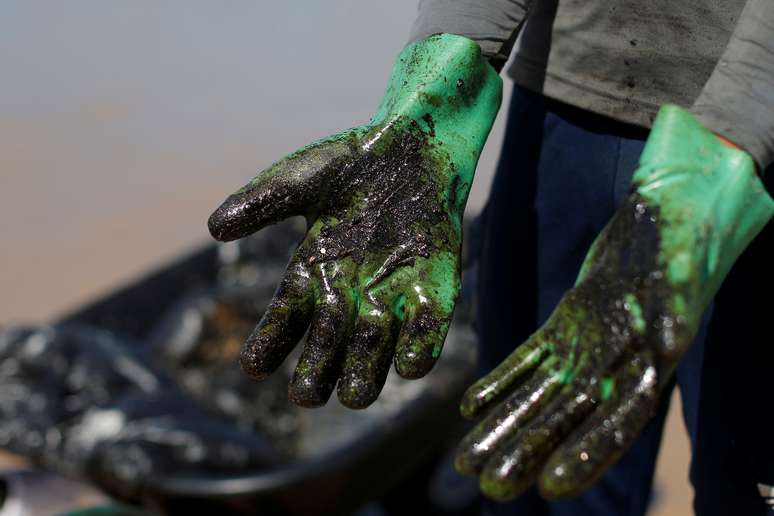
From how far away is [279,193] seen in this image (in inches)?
45.9

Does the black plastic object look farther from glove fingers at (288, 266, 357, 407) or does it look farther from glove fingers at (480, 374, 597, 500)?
glove fingers at (480, 374, 597, 500)

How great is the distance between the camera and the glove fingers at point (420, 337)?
1092 mm

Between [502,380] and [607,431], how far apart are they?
0.12m

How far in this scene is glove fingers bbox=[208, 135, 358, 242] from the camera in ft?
3.80

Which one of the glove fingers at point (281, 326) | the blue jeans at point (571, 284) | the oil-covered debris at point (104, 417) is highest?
the glove fingers at point (281, 326)

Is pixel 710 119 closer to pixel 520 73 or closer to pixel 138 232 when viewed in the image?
pixel 520 73

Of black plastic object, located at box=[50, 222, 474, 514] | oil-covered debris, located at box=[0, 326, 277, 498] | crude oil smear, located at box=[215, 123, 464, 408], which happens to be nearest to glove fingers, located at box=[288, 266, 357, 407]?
crude oil smear, located at box=[215, 123, 464, 408]

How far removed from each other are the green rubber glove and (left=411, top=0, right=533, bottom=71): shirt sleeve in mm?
292

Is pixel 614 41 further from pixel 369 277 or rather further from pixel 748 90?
pixel 369 277

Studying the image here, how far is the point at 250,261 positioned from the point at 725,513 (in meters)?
3.14

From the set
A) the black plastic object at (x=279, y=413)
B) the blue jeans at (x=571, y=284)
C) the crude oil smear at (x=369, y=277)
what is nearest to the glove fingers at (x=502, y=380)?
the crude oil smear at (x=369, y=277)

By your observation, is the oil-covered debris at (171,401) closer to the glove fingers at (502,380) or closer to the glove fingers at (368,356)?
the glove fingers at (368,356)

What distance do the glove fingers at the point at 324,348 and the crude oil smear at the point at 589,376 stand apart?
7.4 inches

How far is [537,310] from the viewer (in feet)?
4.92
